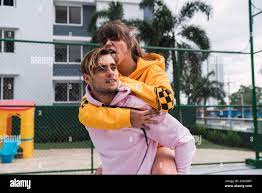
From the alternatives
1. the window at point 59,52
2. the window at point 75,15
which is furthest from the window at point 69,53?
the window at point 75,15

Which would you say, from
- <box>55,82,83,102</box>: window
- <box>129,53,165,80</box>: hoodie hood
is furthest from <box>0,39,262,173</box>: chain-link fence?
<box>129,53,165,80</box>: hoodie hood

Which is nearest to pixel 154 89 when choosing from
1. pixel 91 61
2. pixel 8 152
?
pixel 91 61

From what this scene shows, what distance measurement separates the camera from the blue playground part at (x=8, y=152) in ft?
20.4

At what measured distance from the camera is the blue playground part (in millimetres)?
6211

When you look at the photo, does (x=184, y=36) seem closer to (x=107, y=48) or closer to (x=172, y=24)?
(x=172, y=24)

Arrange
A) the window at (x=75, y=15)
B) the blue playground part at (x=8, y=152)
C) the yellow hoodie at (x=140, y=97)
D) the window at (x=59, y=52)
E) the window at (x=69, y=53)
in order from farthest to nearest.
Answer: the window at (x=75, y=15) < the window at (x=69, y=53) < the window at (x=59, y=52) < the blue playground part at (x=8, y=152) < the yellow hoodie at (x=140, y=97)

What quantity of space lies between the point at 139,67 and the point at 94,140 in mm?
231

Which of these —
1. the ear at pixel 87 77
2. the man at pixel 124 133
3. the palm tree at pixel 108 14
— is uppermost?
the palm tree at pixel 108 14

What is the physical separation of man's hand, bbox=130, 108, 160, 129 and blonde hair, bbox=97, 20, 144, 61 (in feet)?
0.56

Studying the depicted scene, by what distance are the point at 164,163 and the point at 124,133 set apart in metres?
0.13

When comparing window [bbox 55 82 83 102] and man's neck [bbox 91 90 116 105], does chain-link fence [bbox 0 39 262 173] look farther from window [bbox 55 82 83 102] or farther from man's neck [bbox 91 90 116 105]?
man's neck [bbox 91 90 116 105]

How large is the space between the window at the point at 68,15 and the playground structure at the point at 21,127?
37.6 feet

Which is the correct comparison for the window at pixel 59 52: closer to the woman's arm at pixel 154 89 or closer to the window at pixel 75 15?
the window at pixel 75 15

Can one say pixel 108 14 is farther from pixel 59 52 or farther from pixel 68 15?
pixel 59 52
